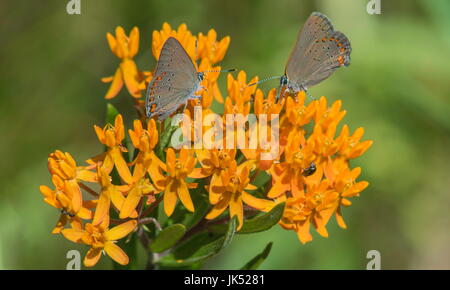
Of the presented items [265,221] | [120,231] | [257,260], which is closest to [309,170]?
[265,221]

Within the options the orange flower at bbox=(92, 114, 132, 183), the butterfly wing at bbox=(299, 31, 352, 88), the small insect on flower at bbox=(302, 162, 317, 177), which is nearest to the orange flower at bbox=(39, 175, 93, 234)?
the orange flower at bbox=(92, 114, 132, 183)

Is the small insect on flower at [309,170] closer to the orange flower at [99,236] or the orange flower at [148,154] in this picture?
the orange flower at [148,154]

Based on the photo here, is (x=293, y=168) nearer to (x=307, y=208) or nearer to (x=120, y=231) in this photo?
(x=307, y=208)

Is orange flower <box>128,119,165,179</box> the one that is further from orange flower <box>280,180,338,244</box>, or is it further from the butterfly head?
orange flower <box>280,180,338,244</box>
